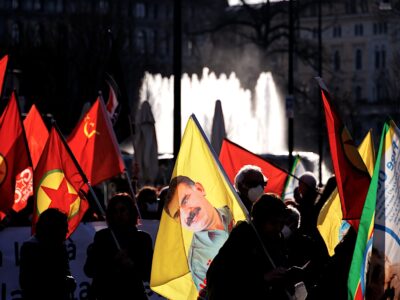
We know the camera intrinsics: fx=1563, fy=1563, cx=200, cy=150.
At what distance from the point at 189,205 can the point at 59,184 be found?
9.36ft

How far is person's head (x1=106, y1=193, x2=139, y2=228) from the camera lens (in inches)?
387

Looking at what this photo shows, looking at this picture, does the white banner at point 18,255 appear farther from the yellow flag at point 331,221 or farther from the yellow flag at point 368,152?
the yellow flag at point 368,152

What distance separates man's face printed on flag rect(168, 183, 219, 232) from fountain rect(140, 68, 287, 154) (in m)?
36.6

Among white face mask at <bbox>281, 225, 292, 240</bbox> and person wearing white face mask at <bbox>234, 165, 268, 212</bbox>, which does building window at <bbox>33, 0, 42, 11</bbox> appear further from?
person wearing white face mask at <bbox>234, 165, 268, 212</bbox>

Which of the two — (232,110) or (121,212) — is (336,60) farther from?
(121,212)

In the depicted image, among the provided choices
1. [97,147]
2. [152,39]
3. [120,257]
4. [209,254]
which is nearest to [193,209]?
[209,254]

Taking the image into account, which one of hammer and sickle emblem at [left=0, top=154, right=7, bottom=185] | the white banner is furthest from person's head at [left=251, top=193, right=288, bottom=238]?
hammer and sickle emblem at [left=0, top=154, right=7, bottom=185]

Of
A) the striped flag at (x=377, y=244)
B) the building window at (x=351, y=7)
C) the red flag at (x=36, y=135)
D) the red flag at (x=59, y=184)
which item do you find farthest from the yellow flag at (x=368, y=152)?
the building window at (x=351, y=7)

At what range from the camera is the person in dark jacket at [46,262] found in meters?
9.44

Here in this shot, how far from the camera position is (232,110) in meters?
51.3

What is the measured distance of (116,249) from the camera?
9758 millimetres

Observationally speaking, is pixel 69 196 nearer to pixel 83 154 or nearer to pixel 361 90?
pixel 83 154

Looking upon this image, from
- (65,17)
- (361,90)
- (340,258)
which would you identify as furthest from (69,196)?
(361,90)

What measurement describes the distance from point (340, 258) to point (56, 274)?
1.82 metres
